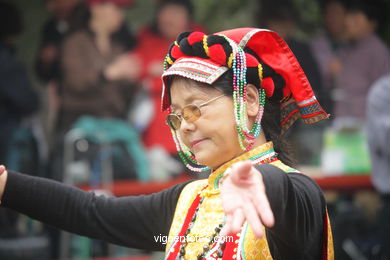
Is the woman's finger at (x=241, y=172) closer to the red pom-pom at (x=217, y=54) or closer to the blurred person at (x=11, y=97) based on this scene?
the red pom-pom at (x=217, y=54)

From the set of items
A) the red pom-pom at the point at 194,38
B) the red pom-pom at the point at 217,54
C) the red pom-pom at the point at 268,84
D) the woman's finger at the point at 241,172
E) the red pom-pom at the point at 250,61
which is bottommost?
the woman's finger at the point at 241,172

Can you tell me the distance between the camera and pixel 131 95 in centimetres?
683

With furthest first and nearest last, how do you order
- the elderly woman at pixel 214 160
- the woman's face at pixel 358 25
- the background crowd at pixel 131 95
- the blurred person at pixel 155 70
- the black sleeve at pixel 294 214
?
the woman's face at pixel 358 25 → the blurred person at pixel 155 70 → the background crowd at pixel 131 95 → the elderly woman at pixel 214 160 → the black sleeve at pixel 294 214

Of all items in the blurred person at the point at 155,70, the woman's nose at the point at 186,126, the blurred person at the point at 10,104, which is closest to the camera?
the woman's nose at the point at 186,126

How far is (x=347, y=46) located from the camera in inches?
281

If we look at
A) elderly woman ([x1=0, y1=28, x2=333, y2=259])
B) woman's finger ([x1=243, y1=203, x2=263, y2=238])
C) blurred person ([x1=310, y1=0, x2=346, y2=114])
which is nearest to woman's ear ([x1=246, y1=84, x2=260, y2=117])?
elderly woman ([x1=0, y1=28, x2=333, y2=259])

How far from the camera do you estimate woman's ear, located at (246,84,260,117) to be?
Result: 266 centimetres

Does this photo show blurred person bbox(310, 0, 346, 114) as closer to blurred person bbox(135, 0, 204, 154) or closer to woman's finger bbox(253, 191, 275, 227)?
blurred person bbox(135, 0, 204, 154)

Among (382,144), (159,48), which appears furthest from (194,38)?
(159,48)

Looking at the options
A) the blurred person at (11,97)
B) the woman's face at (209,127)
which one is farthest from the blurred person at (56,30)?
the woman's face at (209,127)

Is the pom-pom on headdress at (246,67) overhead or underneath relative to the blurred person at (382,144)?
overhead

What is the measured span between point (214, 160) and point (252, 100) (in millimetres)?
250

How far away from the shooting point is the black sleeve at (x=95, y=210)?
2863mm

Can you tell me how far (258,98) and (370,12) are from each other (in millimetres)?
4809
